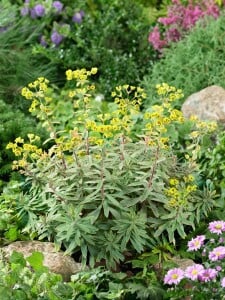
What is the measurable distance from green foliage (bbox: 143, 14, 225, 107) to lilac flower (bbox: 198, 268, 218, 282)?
2763mm

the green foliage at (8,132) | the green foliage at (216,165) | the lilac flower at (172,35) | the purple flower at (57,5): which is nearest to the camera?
the green foliage at (216,165)

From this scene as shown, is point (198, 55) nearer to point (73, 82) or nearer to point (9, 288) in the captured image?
Answer: point (73, 82)

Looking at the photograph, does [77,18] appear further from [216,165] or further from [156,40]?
[216,165]

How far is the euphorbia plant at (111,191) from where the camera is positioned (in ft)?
12.9

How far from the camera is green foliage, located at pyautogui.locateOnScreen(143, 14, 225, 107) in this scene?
6105mm

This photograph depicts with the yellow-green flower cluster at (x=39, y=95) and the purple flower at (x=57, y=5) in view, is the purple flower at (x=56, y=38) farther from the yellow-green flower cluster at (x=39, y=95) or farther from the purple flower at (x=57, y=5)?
the yellow-green flower cluster at (x=39, y=95)

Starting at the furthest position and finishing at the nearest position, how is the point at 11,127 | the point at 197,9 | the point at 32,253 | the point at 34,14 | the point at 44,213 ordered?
1. the point at 34,14
2. the point at 197,9
3. the point at 11,127
4. the point at 44,213
5. the point at 32,253

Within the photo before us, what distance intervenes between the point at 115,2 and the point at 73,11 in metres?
0.43

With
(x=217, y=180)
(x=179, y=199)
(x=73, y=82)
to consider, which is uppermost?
(x=179, y=199)

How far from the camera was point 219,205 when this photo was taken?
14.1ft

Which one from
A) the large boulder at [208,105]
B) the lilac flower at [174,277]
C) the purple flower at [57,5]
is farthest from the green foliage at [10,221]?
the purple flower at [57,5]

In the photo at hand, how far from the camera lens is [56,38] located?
7402 millimetres

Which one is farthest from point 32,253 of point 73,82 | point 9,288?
point 73,82

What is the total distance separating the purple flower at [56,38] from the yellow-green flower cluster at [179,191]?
3.56 m
